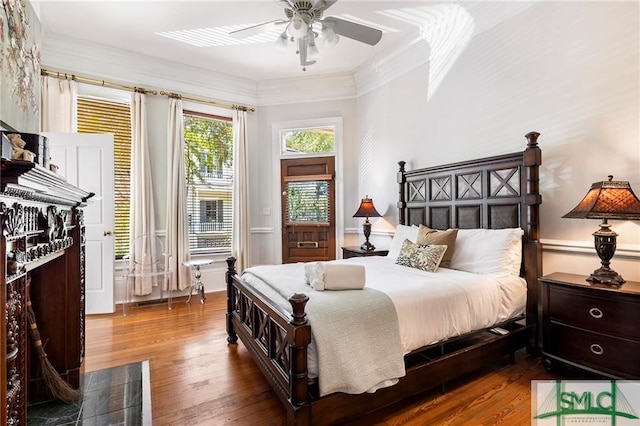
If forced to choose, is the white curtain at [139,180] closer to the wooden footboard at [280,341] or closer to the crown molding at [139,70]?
the crown molding at [139,70]

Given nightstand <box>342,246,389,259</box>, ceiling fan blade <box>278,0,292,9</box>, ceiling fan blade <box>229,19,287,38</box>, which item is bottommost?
nightstand <box>342,246,389,259</box>

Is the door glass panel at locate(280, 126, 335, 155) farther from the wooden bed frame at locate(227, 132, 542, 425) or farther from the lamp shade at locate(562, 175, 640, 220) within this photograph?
the lamp shade at locate(562, 175, 640, 220)

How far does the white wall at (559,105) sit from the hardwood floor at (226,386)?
123cm

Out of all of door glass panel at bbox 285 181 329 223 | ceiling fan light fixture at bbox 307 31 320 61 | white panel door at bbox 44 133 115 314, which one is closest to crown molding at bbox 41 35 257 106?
white panel door at bbox 44 133 115 314

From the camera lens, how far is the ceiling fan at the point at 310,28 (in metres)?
2.46

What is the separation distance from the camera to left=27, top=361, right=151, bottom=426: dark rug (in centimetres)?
179

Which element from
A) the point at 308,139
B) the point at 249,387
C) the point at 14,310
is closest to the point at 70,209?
the point at 14,310

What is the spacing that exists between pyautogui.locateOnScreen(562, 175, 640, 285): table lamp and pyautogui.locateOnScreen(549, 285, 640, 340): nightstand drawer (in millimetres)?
165

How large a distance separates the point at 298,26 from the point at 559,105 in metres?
2.29

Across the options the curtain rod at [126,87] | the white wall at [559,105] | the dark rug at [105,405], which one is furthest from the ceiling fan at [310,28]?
the dark rug at [105,405]

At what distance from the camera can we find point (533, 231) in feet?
8.77

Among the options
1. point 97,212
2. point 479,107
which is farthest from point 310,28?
point 97,212

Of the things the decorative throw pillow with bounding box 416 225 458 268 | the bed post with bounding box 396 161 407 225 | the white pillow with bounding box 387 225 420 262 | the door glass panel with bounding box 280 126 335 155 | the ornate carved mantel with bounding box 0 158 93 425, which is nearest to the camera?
the ornate carved mantel with bounding box 0 158 93 425

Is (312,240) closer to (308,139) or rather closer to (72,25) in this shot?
(308,139)
